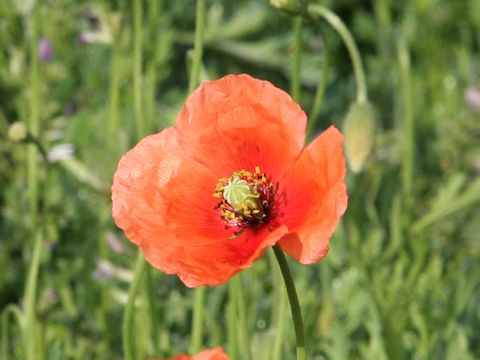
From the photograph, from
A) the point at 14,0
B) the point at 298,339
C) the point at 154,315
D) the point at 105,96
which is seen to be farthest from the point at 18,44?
the point at 298,339

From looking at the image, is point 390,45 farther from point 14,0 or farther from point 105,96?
point 14,0

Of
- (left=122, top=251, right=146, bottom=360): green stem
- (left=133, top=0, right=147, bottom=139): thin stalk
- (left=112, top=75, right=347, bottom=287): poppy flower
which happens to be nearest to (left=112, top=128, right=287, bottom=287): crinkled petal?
(left=112, top=75, right=347, bottom=287): poppy flower

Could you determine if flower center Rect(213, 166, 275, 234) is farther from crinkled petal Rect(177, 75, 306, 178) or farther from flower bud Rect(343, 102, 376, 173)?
flower bud Rect(343, 102, 376, 173)

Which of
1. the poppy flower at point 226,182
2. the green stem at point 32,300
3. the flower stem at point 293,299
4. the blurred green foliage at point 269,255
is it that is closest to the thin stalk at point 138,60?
the blurred green foliage at point 269,255

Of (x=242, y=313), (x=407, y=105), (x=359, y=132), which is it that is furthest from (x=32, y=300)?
(x=407, y=105)

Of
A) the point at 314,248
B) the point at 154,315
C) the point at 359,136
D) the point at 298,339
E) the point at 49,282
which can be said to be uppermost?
the point at 314,248

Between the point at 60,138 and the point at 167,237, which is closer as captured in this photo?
the point at 167,237
